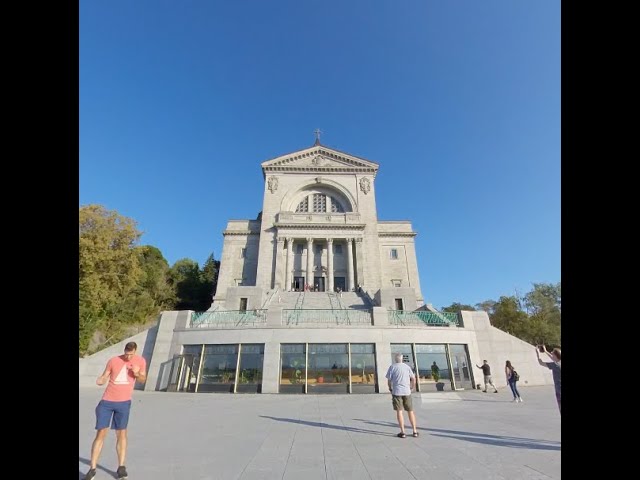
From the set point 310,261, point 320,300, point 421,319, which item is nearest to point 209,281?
point 310,261

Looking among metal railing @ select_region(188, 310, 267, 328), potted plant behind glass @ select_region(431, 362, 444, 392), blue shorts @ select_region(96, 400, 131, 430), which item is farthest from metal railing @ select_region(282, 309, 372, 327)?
blue shorts @ select_region(96, 400, 131, 430)

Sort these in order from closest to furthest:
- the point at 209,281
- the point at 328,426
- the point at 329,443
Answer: the point at 329,443
the point at 328,426
the point at 209,281

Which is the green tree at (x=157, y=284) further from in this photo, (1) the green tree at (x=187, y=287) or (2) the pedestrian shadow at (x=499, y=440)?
(2) the pedestrian shadow at (x=499, y=440)

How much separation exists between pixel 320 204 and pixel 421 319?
3239 cm

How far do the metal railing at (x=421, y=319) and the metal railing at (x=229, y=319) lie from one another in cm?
729

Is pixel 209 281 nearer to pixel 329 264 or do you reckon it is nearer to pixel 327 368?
pixel 329 264

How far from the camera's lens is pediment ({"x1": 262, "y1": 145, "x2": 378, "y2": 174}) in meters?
51.4

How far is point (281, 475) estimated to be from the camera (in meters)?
5.59

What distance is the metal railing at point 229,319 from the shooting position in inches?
784

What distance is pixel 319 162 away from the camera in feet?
171
